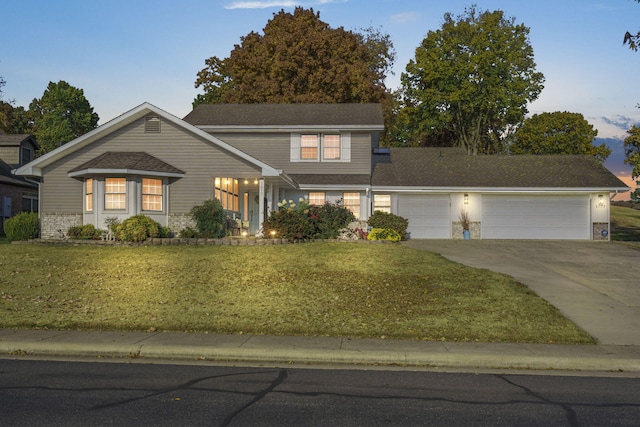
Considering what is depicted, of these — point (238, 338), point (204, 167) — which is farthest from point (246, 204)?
point (238, 338)

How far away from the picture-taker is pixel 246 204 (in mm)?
30328

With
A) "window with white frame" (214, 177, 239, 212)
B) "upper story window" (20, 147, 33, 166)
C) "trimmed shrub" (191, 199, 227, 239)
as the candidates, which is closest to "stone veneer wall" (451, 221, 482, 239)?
"window with white frame" (214, 177, 239, 212)

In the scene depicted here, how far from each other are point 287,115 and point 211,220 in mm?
9409

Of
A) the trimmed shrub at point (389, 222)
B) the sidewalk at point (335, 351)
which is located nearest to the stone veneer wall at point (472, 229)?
the trimmed shrub at point (389, 222)

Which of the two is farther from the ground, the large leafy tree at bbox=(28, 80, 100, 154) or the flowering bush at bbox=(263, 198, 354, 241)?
the large leafy tree at bbox=(28, 80, 100, 154)

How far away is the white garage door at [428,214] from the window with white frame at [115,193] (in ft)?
42.6

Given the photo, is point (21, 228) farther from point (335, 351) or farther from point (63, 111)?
point (63, 111)

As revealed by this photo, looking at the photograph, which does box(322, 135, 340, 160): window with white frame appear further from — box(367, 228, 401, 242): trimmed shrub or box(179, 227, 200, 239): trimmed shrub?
box(179, 227, 200, 239): trimmed shrub

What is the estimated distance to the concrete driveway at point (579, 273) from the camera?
11516 mm

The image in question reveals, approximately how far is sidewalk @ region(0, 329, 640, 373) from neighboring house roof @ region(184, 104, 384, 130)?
65.3 ft

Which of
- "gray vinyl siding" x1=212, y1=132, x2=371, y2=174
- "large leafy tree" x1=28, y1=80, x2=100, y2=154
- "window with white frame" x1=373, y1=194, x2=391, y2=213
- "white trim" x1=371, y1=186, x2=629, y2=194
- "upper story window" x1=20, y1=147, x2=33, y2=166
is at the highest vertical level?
"large leafy tree" x1=28, y1=80, x2=100, y2=154

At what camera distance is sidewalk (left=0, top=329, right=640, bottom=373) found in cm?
896

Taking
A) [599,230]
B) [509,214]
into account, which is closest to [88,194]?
[509,214]

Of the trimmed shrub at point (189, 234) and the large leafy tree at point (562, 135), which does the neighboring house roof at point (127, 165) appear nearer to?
the trimmed shrub at point (189, 234)
